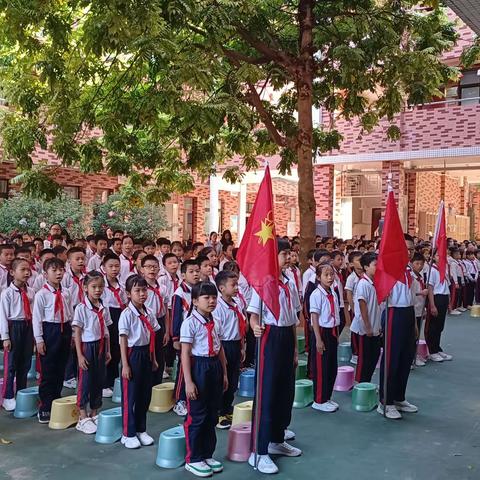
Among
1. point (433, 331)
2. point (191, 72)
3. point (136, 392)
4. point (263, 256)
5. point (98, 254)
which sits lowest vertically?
point (433, 331)

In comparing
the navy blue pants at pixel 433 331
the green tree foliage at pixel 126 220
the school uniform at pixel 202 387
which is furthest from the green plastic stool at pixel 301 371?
the green tree foliage at pixel 126 220

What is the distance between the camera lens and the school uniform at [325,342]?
566cm

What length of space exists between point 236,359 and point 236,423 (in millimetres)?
540

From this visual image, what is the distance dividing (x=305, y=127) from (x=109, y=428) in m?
5.49

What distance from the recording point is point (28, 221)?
45.2 ft

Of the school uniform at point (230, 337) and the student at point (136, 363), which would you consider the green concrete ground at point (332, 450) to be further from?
the school uniform at point (230, 337)

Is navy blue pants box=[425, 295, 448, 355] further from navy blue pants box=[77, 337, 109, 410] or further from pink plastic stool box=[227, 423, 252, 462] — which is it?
navy blue pants box=[77, 337, 109, 410]

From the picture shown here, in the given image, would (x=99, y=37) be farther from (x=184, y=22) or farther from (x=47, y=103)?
(x=47, y=103)

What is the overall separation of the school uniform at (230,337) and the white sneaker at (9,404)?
77.9 inches

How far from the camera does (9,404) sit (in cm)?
567

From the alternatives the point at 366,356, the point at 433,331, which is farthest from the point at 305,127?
the point at 366,356

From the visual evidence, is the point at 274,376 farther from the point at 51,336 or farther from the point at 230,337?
the point at 51,336

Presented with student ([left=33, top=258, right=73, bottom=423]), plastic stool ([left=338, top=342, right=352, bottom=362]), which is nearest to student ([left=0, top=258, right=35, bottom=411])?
student ([left=33, top=258, right=73, bottom=423])

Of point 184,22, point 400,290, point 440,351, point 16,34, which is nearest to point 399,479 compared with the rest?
point 400,290
